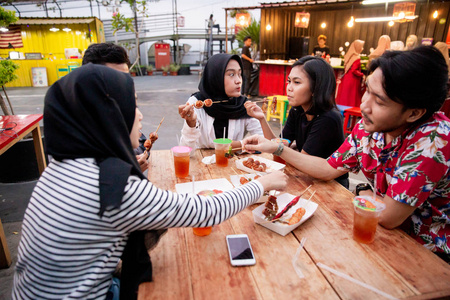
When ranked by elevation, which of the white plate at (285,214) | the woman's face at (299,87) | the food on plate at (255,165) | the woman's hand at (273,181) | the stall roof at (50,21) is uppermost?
the stall roof at (50,21)

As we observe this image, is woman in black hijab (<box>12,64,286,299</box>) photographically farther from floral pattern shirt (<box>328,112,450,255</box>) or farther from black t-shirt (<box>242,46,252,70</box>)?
black t-shirt (<box>242,46,252,70</box>)

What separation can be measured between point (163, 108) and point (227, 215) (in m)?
8.62

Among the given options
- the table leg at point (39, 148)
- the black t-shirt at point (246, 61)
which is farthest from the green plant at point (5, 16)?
the black t-shirt at point (246, 61)

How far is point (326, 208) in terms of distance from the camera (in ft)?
5.52

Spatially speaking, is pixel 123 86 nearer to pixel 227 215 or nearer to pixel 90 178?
pixel 90 178

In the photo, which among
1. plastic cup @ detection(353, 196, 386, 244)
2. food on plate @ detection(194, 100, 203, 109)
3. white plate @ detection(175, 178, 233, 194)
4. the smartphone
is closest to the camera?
the smartphone

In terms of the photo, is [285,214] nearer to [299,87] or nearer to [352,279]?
[352,279]

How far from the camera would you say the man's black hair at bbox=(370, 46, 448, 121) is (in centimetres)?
139

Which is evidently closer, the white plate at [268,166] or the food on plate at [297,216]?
the food on plate at [297,216]

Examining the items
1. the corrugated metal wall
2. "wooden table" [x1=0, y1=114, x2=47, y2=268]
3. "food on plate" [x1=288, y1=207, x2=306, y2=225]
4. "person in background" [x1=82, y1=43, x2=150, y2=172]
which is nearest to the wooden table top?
"wooden table" [x1=0, y1=114, x2=47, y2=268]

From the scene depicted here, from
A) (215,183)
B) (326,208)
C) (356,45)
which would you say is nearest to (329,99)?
(326,208)

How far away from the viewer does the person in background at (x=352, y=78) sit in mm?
8102

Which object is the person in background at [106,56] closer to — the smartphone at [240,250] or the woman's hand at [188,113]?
the woman's hand at [188,113]

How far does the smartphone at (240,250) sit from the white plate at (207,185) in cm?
54
